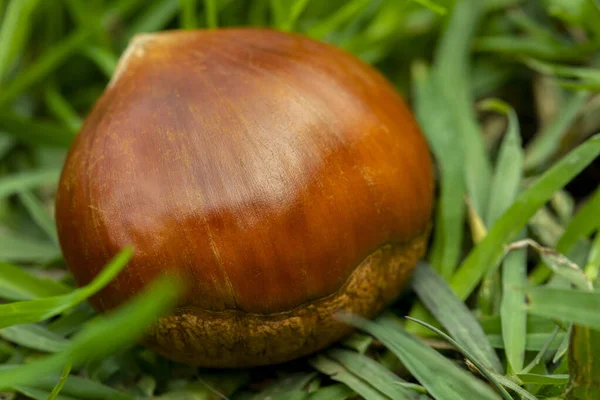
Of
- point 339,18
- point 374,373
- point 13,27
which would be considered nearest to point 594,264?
point 374,373

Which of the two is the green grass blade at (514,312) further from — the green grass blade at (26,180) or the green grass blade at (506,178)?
the green grass blade at (26,180)

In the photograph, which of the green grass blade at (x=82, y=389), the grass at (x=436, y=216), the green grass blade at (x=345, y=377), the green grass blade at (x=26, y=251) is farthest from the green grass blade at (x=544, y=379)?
the green grass blade at (x=26, y=251)

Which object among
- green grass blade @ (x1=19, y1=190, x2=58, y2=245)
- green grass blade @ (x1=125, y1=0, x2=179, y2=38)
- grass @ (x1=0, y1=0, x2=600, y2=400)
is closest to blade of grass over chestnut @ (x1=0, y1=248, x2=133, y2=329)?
grass @ (x1=0, y1=0, x2=600, y2=400)

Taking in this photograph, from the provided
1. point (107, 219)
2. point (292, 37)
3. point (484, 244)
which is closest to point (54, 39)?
point (292, 37)

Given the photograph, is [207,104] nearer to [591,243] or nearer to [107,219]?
[107,219]

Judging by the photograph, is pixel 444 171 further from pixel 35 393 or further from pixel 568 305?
pixel 35 393

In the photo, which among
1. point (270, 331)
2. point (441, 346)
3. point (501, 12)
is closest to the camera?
point (270, 331)
